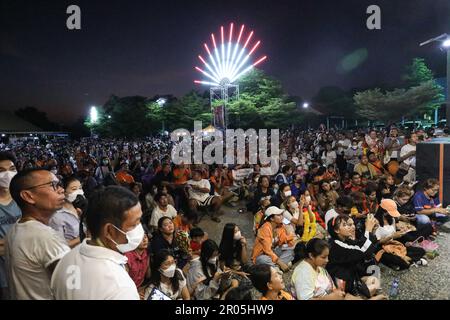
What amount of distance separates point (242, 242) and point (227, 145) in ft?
32.6

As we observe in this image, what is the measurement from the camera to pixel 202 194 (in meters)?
8.15

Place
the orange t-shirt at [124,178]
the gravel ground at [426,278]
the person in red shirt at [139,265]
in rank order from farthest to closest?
the orange t-shirt at [124,178] < the gravel ground at [426,278] < the person in red shirt at [139,265]

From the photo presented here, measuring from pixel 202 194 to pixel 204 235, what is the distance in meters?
3.42

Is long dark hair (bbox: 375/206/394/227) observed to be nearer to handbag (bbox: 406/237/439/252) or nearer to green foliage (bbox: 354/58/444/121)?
handbag (bbox: 406/237/439/252)

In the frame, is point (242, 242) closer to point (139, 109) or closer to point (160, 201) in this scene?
point (160, 201)

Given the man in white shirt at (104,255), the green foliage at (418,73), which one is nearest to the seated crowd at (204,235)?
the man in white shirt at (104,255)

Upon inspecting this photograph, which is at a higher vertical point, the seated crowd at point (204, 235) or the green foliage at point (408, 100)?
the green foliage at point (408, 100)

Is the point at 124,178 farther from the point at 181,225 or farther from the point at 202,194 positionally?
the point at 181,225

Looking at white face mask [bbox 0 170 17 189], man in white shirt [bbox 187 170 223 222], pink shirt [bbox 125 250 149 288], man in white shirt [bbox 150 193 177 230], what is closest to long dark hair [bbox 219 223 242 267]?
pink shirt [bbox 125 250 149 288]

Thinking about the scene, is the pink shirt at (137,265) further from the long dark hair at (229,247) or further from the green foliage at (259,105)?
the green foliage at (259,105)

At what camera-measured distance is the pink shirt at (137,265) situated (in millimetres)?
3346

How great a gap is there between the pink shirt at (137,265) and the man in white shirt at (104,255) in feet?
5.49

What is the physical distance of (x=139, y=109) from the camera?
4334cm
